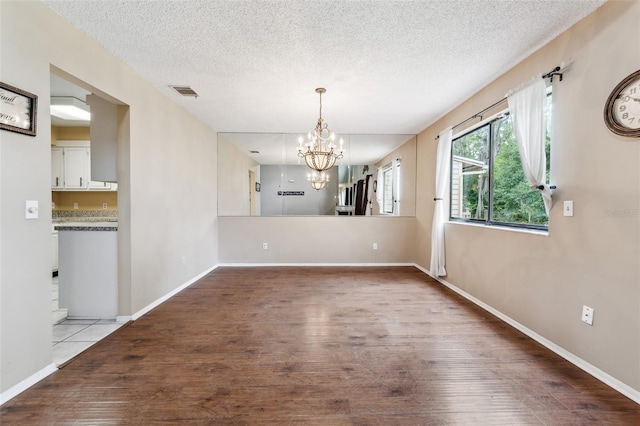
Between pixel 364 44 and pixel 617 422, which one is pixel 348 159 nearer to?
pixel 364 44

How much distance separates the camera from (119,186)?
114 inches

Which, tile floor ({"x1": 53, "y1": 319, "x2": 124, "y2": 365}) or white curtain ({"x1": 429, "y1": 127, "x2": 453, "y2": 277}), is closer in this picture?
tile floor ({"x1": 53, "y1": 319, "x2": 124, "y2": 365})

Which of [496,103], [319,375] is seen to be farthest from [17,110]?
[496,103]

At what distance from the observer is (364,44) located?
2.45m

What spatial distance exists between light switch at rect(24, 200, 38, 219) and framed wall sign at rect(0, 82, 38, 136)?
0.47 metres

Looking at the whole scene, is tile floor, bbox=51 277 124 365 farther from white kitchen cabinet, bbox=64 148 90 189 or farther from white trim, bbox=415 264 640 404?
white trim, bbox=415 264 640 404

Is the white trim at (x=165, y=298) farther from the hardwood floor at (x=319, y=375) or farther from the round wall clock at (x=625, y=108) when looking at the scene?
the round wall clock at (x=625, y=108)

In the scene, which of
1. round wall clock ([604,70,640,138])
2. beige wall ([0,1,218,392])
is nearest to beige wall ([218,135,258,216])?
beige wall ([0,1,218,392])

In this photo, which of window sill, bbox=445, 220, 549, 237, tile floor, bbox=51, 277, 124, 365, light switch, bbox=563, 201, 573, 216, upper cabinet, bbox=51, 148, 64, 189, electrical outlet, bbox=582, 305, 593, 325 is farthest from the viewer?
upper cabinet, bbox=51, 148, 64, 189

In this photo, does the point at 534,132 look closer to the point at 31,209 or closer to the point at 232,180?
the point at 31,209

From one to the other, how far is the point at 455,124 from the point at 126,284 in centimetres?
473

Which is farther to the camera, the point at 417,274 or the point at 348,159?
the point at 348,159

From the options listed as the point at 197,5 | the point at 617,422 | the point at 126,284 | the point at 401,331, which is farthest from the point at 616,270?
the point at 126,284

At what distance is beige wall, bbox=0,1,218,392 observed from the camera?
5.79ft
